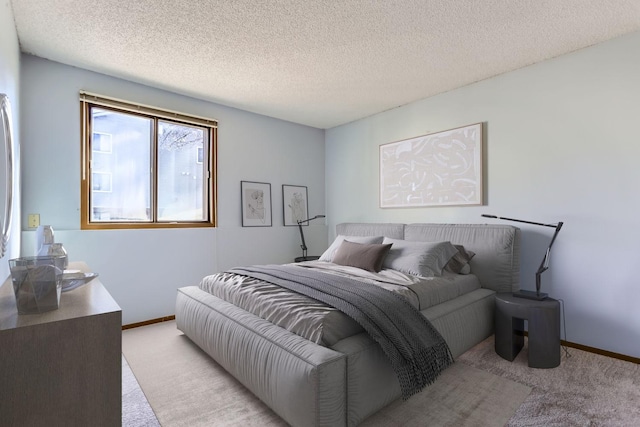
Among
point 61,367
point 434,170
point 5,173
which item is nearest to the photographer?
point 61,367

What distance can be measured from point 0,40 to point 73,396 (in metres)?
1.93

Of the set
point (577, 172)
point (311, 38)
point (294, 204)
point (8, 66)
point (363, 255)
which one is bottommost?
point (363, 255)

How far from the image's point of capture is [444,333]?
7.53 ft

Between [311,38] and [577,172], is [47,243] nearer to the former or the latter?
[311,38]

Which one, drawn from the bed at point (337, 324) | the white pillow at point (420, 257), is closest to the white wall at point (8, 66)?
the bed at point (337, 324)

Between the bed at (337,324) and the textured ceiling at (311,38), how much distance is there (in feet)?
5.13

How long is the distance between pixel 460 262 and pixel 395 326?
1.43m

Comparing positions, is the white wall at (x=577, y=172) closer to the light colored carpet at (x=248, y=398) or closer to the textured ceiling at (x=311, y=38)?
the textured ceiling at (x=311, y=38)

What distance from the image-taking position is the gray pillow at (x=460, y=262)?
298 centimetres

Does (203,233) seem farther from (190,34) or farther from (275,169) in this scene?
(190,34)

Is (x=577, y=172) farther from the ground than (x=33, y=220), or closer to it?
farther from the ground

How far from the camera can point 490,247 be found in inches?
119

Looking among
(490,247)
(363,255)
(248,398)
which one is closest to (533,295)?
(490,247)

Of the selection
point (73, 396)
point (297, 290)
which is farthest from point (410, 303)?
point (73, 396)
